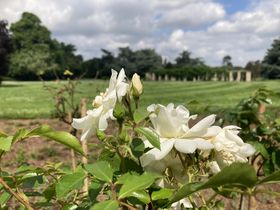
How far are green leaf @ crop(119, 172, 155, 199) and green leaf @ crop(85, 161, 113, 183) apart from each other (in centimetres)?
4

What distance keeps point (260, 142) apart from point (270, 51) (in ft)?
95.8

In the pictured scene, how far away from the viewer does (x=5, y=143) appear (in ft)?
2.56

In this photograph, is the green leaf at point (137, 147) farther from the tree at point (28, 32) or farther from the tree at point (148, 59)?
the tree at point (28, 32)

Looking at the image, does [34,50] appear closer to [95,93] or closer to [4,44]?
[4,44]

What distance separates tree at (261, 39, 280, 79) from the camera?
29734 millimetres

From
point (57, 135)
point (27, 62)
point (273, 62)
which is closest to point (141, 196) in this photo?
point (57, 135)

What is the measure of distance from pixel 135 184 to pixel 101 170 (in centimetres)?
7

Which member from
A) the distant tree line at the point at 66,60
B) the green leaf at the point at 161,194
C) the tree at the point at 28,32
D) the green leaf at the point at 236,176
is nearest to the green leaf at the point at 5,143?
the green leaf at the point at 161,194

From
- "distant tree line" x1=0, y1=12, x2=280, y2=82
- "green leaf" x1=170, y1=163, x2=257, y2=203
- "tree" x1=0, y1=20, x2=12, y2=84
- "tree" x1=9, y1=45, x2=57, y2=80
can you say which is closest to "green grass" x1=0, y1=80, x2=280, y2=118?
"green leaf" x1=170, y1=163, x2=257, y2=203

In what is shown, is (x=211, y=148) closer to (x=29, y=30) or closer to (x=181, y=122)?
(x=181, y=122)

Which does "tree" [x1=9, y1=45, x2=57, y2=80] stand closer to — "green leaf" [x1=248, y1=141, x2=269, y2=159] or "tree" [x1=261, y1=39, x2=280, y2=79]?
"tree" [x1=261, y1=39, x2=280, y2=79]

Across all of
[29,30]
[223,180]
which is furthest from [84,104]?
[29,30]

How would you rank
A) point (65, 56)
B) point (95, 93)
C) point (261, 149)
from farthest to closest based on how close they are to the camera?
point (65, 56)
point (95, 93)
point (261, 149)

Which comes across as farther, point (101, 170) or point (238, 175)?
point (101, 170)
